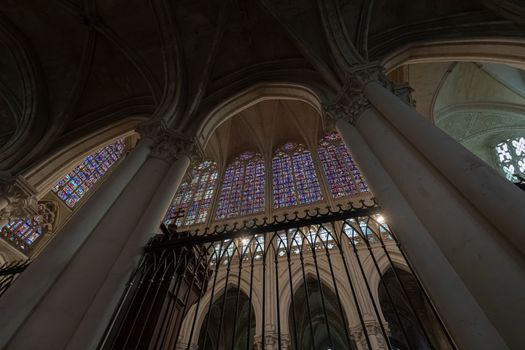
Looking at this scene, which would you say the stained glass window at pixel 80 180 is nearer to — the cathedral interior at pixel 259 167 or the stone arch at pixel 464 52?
the cathedral interior at pixel 259 167

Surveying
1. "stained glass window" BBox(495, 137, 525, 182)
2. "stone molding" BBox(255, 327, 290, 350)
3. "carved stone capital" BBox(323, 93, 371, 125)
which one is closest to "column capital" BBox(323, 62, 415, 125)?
"carved stone capital" BBox(323, 93, 371, 125)

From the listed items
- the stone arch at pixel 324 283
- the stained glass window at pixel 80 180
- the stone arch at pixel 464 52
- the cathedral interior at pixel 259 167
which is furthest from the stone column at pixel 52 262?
the stained glass window at pixel 80 180

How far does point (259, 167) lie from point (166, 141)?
26.4 ft

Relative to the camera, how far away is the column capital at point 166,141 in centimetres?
443

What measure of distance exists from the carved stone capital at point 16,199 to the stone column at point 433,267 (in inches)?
264

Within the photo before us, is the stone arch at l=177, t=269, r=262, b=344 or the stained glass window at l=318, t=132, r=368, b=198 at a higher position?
the stained glass window at l=318, t=132, r=368, b=198

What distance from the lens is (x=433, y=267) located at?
77.3 inches

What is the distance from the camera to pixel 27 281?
2.43 metres

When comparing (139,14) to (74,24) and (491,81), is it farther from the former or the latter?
(491,81)

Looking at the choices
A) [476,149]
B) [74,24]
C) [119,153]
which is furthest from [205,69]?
[476,149]

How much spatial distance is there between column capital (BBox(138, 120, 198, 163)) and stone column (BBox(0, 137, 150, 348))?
0.81m

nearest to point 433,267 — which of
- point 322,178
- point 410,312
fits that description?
point 322,178

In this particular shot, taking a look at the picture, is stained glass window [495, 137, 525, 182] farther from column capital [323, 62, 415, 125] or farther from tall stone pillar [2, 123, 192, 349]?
tall stone pillar [2, 123, 192, 349]

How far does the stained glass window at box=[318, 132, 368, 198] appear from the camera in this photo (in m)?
9.45
